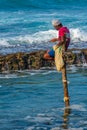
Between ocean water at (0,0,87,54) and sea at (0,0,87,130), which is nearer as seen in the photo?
sea at (0,0,87,130)

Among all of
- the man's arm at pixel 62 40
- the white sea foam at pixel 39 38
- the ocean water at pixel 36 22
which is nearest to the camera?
the man's arm at pixel 62 40

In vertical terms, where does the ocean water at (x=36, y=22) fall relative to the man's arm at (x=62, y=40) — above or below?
above

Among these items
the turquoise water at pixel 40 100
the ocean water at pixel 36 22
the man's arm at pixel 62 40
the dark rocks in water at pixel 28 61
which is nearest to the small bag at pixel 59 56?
the man's arm at pixel 62 40

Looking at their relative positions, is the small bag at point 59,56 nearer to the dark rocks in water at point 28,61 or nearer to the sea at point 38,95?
the sea at point 38,95

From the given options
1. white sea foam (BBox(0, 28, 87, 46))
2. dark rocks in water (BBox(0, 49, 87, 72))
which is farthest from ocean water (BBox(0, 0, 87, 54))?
dark rocks in water (BBox(0, 49, 87, 72))

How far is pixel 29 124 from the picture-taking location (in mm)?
9734

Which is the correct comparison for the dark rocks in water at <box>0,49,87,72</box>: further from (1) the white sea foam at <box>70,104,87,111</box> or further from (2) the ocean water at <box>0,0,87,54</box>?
(1) the white sea foam at <box>70,104,87,111</box>

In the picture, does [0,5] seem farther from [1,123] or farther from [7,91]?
[1,123]

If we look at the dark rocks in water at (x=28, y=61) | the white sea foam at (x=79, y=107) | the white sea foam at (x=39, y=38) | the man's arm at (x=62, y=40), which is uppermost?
the white sea foam at (x=39, y=38)

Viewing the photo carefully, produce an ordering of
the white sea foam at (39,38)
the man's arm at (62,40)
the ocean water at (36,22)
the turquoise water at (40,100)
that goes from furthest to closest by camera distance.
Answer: the white sea foam at (39,38)
the ocean water at (36,22)
the man's arm at (62,40)
the turquoise water at (40,100)

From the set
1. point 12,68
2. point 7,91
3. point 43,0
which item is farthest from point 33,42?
point 43,0

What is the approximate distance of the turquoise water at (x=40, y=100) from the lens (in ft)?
32.0

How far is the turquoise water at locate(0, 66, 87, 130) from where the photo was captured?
9742 mm

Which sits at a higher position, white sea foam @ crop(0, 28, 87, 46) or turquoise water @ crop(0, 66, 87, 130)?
white sea foam @ crop(0, 28, 87, 46)
